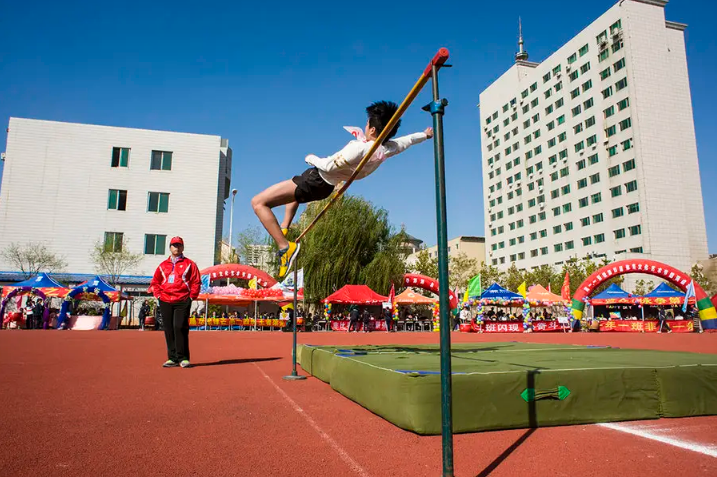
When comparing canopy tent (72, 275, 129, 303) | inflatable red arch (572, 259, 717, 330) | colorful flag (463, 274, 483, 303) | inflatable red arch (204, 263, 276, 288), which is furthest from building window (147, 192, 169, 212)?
inflatable red arch (572, 259, 717, 330)

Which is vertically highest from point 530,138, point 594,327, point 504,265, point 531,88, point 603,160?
point 531,88

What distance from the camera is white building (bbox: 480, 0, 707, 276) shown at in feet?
155

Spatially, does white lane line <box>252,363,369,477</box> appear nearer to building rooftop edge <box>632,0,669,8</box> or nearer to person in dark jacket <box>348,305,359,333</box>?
person in dark jacket <box>348,305,359,333</box>

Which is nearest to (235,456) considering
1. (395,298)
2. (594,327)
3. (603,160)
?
(395,298)

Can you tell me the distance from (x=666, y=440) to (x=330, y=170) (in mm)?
3355

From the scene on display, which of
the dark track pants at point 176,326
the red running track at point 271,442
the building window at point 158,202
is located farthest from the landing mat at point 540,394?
the building window at point 158,202

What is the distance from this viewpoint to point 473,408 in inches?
128

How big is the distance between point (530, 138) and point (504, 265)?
17667 millimetres

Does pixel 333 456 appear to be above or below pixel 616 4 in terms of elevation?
below

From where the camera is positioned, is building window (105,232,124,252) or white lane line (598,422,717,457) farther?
building window (105,232,124,252)

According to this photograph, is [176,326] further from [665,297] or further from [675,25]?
[675,25]

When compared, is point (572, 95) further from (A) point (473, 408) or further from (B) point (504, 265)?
(A) point (473, 408)

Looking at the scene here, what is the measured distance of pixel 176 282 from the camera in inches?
276

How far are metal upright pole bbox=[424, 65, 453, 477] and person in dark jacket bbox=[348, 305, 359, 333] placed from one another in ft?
79.4
